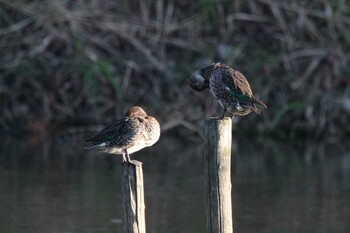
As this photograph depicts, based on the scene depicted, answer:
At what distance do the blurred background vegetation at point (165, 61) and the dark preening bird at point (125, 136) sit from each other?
624 cm

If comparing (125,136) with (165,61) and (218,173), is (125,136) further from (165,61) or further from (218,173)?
(165,61)

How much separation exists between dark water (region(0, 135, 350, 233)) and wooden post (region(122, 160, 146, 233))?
2.25 metres

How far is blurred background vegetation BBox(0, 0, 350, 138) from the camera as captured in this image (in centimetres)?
1474

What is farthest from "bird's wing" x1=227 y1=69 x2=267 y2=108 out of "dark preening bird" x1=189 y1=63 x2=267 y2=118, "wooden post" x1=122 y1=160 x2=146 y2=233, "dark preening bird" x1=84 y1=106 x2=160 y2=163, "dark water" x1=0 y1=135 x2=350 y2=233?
"dark water" x1=0 y1=135 x2=350 y2=233

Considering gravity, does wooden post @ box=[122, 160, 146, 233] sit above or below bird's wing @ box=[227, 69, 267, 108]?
below

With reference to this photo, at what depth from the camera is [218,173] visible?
23.6 feet

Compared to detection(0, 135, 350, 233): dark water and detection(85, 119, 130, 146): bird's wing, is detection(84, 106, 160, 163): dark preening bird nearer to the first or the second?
detection(85, 119, 130, 146): bird's wing

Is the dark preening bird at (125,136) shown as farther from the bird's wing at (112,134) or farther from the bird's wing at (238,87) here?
the bird's wing at (238,87)

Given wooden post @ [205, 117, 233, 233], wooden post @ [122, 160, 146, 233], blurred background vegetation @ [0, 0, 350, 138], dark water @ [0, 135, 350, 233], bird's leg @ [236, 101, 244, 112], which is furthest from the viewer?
blurred background vegetation @ [0, 0, 350, 138]

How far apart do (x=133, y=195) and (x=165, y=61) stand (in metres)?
8.52

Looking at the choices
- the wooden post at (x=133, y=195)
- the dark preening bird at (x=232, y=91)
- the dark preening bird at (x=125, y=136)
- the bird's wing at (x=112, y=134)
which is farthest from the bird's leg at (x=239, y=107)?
the wooden post at (x=133, y=195)

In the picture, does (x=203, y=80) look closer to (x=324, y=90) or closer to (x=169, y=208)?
(x=169, y=208)

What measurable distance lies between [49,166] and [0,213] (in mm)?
2382

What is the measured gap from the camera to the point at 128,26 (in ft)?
50.6
